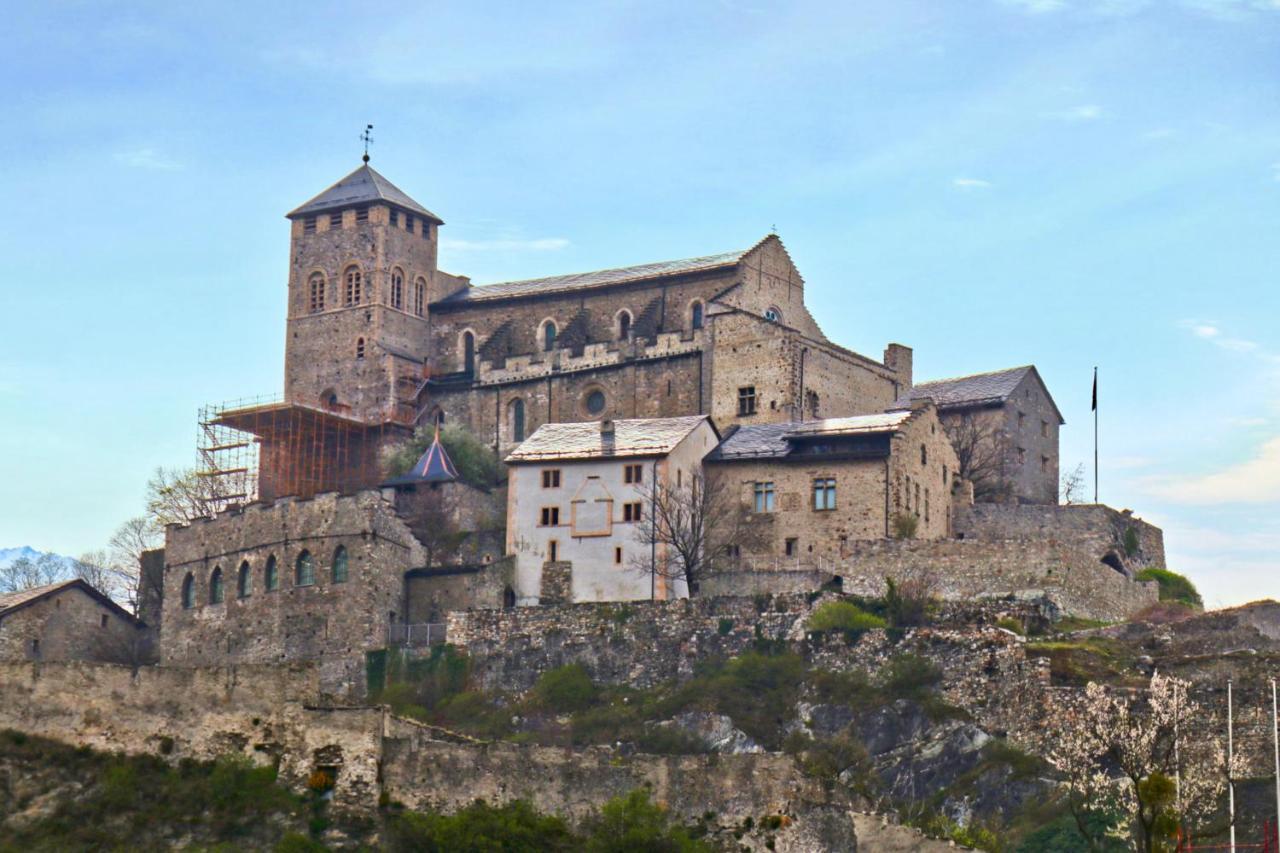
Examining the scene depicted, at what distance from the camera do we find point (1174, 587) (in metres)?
101

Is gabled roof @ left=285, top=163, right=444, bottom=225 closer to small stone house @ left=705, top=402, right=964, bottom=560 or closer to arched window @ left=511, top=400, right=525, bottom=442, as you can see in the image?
arched window @ left=511, top=400, right=525, bottom=442

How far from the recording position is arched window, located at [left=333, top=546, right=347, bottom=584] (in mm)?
98875

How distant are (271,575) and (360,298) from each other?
853 inches

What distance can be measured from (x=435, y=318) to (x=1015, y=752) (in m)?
47.5

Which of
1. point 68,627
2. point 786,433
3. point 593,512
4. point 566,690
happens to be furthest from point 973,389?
point 68,627

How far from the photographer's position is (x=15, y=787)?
62.4 metres

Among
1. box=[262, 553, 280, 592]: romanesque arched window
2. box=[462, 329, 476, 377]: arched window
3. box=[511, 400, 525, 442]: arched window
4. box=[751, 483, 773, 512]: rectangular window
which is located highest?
box=[462, 329, 476, 377]: arched window

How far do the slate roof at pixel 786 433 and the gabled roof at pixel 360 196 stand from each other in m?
25.0

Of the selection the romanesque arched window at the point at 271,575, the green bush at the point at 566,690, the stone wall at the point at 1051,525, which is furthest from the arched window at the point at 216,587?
the stone wall at the point at 1051,525

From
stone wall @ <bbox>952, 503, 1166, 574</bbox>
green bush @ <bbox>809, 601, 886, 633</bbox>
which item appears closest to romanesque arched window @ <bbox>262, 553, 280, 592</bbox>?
green bush @ <bbox>809, 601, 886, 633</bbox>

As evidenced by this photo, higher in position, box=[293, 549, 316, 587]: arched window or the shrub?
the shrub

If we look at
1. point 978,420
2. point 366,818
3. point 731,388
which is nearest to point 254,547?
point 731,388

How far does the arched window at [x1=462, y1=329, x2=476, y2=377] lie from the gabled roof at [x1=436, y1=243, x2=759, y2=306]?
162cm

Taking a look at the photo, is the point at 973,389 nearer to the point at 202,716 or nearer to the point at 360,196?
the point at 360,196
